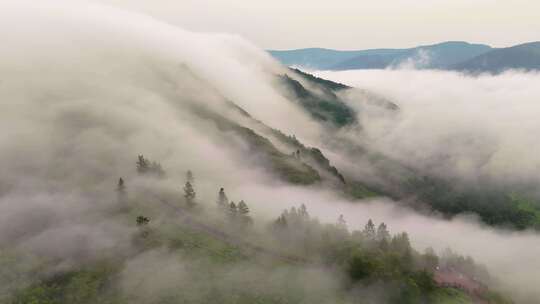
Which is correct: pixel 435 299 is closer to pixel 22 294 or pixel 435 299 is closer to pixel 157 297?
pixel 157 297

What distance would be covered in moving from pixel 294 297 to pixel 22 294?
99.3m

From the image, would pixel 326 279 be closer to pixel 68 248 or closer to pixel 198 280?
pixel 198 280

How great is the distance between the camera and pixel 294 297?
167250 mm

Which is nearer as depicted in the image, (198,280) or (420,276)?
(198,280)

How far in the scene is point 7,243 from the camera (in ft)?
643

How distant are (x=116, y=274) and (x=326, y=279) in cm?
8127

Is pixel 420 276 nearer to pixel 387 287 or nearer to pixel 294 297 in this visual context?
pixel 387 287

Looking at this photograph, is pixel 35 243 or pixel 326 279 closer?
pixel 326 279

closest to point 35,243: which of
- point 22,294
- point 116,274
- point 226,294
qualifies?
point 22,294

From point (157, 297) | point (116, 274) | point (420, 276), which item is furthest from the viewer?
point (420, 276)

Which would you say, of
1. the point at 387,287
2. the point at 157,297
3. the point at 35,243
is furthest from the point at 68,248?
the point at 387,287

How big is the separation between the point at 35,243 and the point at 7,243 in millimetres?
11834

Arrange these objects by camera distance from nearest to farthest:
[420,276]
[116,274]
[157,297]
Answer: [157,297] → [116,274] → [420,276]

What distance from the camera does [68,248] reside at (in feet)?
636
